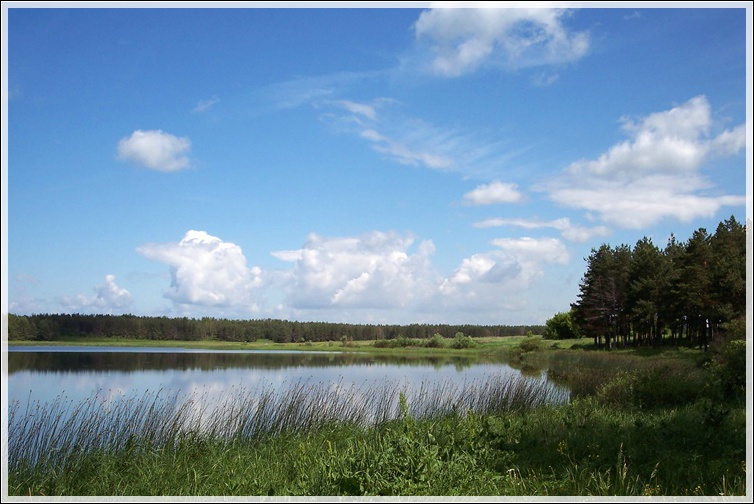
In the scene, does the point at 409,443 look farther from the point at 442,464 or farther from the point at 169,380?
the point at 169,380

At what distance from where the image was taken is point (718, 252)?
31984 millimetres

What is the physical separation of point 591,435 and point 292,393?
5.28 meters

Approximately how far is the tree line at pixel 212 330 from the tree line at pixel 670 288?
26.4 m

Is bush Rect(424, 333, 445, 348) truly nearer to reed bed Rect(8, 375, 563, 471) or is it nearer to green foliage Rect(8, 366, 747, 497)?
reed bed Rect(8, 375, 563, 471)

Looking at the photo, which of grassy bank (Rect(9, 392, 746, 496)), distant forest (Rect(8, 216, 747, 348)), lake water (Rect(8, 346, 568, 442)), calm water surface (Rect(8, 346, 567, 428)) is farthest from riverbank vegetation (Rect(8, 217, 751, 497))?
distant forest (Rect(8, 216, 747, 348))

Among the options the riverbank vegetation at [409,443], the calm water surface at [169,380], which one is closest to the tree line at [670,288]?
the calm water surface at [169,380]

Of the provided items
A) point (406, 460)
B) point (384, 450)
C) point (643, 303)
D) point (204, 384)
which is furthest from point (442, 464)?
point (643, 303)

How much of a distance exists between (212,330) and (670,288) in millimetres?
32729

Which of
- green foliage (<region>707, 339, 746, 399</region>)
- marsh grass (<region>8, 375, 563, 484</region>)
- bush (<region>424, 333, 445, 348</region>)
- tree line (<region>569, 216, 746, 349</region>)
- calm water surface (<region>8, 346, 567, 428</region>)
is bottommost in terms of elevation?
bush (<region>424, 333, 445, 348</region>)

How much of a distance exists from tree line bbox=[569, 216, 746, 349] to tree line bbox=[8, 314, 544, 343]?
26352mm

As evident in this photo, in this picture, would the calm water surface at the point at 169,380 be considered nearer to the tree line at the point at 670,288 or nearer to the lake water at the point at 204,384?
the lake water at the point at 204,384

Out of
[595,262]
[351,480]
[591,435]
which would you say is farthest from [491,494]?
[595,262]

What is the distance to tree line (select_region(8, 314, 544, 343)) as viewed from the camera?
27.5 m

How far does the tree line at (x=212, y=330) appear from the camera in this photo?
27.5m
